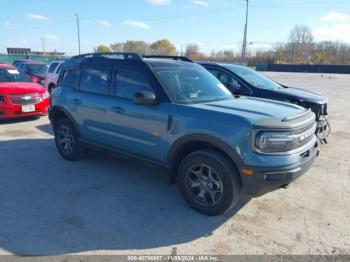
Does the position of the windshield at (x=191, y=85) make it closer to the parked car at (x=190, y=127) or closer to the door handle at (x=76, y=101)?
the parked car at (x=190, y=127)

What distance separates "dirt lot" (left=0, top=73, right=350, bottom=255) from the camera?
3.05 m

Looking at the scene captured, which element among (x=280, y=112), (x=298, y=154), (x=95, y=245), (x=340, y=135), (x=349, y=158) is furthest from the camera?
(x=340, y=135)

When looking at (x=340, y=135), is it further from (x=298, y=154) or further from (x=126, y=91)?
(x=126, y=91)

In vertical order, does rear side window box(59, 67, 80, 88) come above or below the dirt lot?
above

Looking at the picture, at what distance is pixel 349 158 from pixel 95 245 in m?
5.33

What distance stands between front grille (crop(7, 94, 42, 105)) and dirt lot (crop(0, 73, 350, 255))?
3526 millimetres

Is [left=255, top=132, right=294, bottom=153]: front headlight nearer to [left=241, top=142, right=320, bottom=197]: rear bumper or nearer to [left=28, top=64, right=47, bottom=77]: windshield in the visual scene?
[left=241, top=142, right=320, bottom=197]: rear bumper

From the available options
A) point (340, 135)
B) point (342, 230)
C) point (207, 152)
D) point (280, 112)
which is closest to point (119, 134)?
point (207, 152)

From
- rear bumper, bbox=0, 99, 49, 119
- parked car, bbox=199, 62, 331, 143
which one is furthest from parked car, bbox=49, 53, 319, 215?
rear bumper, bbox=0, 99, 49, 119

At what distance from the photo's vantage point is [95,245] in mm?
3029

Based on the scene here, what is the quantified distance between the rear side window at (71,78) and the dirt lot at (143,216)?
4.87 feet

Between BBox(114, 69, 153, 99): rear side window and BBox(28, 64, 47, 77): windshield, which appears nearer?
BBox(114, 69, 153, 99): rear side window

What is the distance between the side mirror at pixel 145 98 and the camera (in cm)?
381

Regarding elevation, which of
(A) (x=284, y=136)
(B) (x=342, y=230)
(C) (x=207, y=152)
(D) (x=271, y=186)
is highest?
(A) (x=284, y=136)
